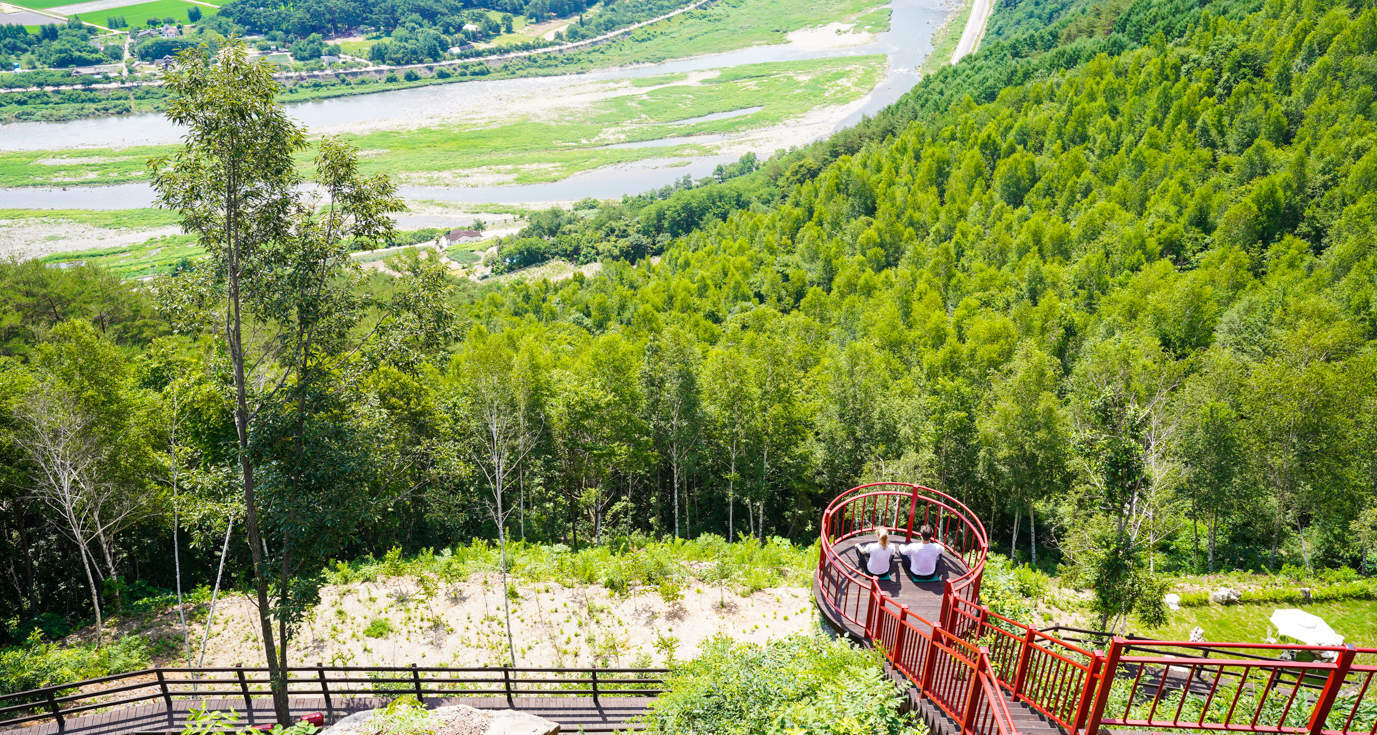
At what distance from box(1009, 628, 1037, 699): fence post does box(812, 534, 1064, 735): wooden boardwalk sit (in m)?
0.18

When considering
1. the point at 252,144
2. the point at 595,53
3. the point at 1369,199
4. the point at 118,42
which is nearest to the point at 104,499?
the point at 252,144

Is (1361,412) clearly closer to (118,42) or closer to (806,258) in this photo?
(806,258)

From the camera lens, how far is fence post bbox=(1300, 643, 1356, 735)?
705 centimetres

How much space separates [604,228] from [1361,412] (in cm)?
7766

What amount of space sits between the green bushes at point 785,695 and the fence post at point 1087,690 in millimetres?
1861

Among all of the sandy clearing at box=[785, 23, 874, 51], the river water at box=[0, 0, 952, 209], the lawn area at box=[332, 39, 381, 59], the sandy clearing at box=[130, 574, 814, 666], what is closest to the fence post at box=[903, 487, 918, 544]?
the sandy clearing at box=[130, 574, 814, 666]

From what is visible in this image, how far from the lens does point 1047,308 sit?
1698 inches

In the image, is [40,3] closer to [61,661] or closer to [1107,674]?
[61,661]

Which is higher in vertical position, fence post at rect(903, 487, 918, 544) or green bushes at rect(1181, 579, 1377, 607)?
fence post at rect(903, 487, 918, 544)

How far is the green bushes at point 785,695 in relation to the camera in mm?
9219

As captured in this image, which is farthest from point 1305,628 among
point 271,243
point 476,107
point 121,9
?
point 121,9

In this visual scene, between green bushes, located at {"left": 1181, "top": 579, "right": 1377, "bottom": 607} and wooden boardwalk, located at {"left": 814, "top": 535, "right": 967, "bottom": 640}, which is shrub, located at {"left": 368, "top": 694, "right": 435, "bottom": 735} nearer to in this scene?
wooden boardwalk, located at {"left": 814, "top": 535, "right": 967, "bottom": 640}

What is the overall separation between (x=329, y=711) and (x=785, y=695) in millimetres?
10273

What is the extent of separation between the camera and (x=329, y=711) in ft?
49.5
